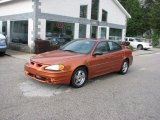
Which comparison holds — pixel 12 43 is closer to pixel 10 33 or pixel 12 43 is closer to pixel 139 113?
pixel 10 33

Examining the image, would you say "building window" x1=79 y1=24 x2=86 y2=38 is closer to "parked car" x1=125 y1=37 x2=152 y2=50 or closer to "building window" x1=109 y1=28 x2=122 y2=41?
"building window" x1=109 y1=28 x2=122 y2=41

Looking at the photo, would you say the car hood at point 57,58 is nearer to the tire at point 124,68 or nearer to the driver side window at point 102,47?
the driver side window at point 102,47

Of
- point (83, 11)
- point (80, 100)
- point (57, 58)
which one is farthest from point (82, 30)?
point (80, 100)

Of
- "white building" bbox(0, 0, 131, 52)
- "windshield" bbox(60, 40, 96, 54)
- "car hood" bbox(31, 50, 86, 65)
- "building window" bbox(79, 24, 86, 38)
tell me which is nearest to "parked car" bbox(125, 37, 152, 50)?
"white building" bbox(0, 0, 131, 52)

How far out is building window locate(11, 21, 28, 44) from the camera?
15.8 meters

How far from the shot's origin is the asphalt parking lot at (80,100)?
474cm

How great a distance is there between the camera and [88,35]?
19281 millimetres

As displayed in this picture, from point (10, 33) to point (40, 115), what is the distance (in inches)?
555

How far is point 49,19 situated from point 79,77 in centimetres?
952

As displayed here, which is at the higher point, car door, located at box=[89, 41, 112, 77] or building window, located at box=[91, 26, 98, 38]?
building window, located at box=[91, 26, 98, 38]

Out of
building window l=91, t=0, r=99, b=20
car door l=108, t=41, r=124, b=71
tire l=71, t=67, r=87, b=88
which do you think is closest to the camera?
tire l=71, t=67, r=87, b=88

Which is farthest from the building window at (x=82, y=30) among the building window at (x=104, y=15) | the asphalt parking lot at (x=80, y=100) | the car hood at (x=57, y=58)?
the car hood at (x=57, y=58)

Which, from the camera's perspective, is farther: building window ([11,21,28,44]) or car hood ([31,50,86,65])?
building window ([11,21,28,44])

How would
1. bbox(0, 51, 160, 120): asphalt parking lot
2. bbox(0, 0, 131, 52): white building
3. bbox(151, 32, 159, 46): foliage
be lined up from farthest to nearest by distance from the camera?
1. bbox(151, 32, 159, 46): foliage
2. bbox(0, 0, 131, 52): white building
3. bbox(0, 51, 160, 120): asphalt parking lot
